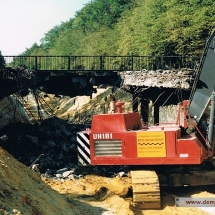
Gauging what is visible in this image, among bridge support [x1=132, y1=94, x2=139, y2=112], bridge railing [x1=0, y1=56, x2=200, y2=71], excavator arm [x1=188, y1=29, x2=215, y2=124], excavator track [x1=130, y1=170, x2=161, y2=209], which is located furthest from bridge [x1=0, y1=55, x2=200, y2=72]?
excavator track [x1=130, y1=170, x2=161, y2=209]

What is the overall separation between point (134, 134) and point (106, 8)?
63878 mm

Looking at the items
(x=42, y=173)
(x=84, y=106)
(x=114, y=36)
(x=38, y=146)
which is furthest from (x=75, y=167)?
(x=114, y=36)

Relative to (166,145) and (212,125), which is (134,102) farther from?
(212,125)

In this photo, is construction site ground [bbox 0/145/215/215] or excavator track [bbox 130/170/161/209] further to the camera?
excavator track [bbox 130/170/161/209]

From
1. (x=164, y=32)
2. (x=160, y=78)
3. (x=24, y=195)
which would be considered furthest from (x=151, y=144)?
(x=164, y=32)

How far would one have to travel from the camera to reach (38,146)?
49.2 ft

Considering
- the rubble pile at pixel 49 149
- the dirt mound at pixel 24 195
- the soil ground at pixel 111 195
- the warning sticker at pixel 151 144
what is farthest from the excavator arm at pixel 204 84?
the rubble pile at pixel 49 149

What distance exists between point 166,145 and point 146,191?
3.85ft

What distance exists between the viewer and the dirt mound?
6.11 m

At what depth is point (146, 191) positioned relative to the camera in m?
8.50

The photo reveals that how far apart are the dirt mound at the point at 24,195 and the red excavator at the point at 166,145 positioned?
5.33 ft

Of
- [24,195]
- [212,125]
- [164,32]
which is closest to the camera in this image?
[24,195]

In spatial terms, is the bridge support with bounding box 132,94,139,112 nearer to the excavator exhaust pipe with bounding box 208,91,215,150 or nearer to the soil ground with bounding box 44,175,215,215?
the soil ground with bounding box 44,175,215,215

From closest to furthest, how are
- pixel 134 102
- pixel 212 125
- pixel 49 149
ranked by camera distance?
1. pixel 212 125
2. pixel 49 149
3. pixel 134 102
